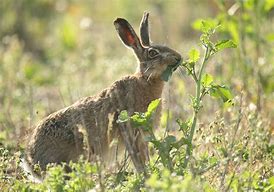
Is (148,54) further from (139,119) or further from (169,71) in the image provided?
(139,119)

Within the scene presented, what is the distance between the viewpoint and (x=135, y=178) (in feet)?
17.3

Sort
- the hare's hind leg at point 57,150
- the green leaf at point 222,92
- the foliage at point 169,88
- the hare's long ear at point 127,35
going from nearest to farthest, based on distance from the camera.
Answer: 1. the foliage at point 169,88
2. the green leaf at point 222,92
3. the hare's hind leg at point 57,150
4. the hare's long ear at point 127,35

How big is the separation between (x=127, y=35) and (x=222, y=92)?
145 centimetres

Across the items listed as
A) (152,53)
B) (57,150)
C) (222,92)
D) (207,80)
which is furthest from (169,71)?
(57,150)

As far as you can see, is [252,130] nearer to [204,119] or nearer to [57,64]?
[204,119]

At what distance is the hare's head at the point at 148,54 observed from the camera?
649cm

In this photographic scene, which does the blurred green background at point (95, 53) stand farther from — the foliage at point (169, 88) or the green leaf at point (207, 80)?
the green leaf at point (207, 80)

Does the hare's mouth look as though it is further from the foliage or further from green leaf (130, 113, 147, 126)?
green leaf (130, 113, 147, 126)

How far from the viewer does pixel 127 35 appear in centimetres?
676

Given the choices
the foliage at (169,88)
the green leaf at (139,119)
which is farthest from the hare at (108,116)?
the green leaf at (139,119)

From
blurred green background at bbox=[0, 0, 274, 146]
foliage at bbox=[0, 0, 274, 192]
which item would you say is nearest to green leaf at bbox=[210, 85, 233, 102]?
foliage at bbox=[0, 0, 274, 192]

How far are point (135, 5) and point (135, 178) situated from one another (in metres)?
9.75

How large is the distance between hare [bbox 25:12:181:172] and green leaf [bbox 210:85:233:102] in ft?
2.43

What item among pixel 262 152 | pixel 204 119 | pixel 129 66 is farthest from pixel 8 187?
pixel 129 66
